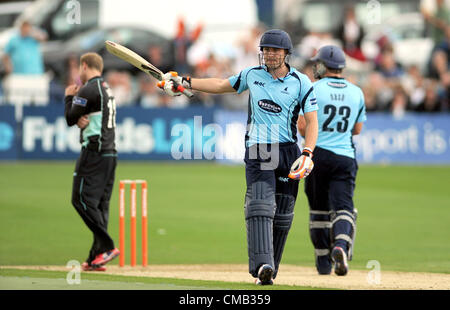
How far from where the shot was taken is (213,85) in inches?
392

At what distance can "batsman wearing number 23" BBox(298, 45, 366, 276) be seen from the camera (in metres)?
11.3

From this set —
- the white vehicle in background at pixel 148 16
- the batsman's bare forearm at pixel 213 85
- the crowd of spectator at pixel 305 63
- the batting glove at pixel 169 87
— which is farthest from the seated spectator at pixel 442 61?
the batting glove at pixel 169 87

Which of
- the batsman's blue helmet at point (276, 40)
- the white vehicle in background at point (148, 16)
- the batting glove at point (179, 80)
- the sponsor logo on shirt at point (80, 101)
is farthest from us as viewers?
the white vehicle in background at point (148, 16)

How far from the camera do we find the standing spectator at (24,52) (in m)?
25.3

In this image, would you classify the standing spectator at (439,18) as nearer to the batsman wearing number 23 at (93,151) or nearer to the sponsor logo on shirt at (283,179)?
the batsman wearing number 23 at (93,151)

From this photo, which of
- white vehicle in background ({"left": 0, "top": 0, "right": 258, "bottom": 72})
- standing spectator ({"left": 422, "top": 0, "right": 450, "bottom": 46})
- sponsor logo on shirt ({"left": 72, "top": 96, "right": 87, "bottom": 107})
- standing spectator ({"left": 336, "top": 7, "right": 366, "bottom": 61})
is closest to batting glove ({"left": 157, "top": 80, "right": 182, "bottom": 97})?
sponsor logo on shirt ({"left": 72, "top": 96, "right": 87, "bottom": 107})

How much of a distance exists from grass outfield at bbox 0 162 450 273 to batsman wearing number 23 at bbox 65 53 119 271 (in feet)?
3.21

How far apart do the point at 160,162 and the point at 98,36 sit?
15.4ft

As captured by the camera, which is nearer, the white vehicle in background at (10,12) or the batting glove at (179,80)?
the batting glove at (179,80)

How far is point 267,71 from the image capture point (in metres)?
9.80

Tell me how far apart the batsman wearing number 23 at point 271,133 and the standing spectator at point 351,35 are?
1972 cm

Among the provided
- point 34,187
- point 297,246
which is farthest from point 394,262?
point 34,187

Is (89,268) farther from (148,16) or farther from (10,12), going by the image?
(10,12)
